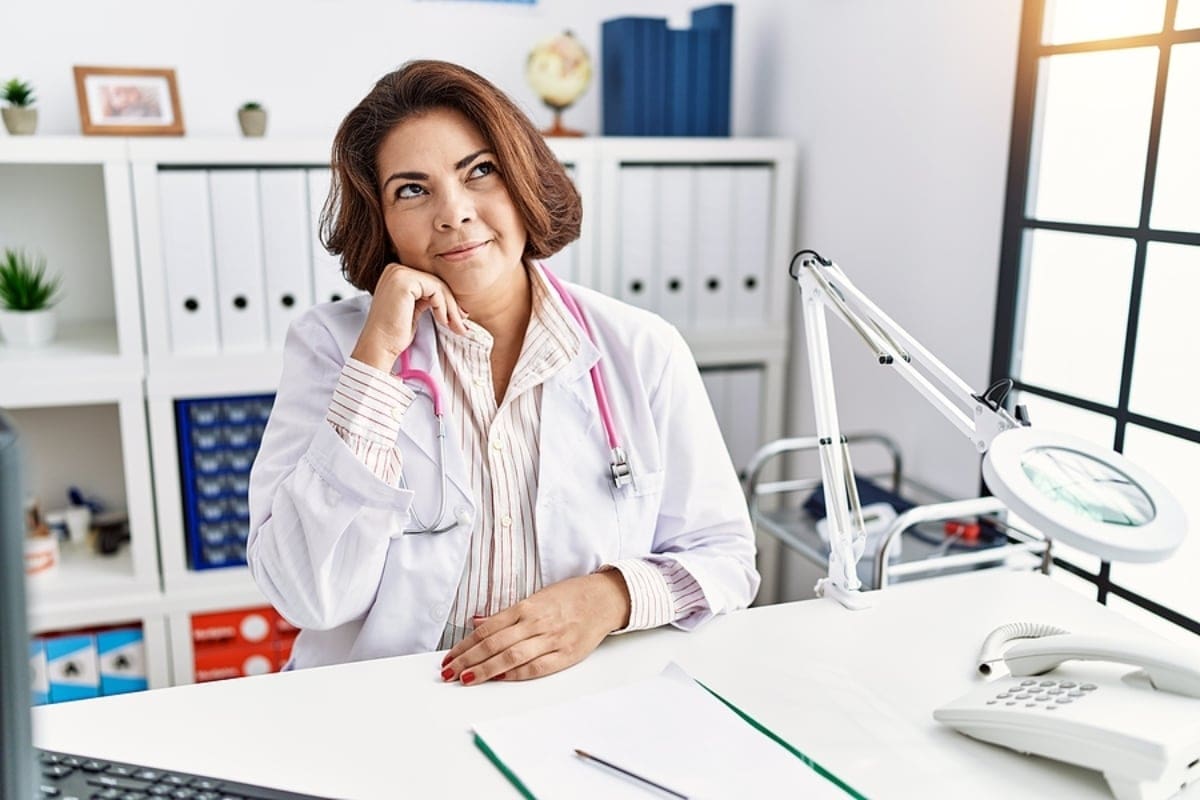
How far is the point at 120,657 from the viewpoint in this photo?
7.48ft

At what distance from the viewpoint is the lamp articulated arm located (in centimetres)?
112

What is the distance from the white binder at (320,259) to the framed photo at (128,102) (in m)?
0.29

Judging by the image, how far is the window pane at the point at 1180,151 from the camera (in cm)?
164

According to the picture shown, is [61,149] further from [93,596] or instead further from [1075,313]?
[1075,313]

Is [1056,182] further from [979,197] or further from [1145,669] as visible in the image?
[1145,669]

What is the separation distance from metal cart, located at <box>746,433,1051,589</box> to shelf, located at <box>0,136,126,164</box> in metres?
1.38

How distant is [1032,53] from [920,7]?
0.31m

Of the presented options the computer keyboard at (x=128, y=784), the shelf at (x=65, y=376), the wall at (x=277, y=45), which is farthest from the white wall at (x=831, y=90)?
the computer keyboard at (x=128, y=784)

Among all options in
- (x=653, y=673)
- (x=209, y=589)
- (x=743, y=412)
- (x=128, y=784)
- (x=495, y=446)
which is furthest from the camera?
(x=743, y=412)

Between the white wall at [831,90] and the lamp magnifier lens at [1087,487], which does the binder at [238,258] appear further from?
the lamp magnifier lens at [1087,487]

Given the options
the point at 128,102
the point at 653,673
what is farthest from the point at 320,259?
the point at 653,673

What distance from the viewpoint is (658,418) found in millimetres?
1430

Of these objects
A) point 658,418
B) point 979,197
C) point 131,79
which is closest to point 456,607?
point 658,418

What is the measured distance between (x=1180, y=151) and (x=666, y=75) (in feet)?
3.95
